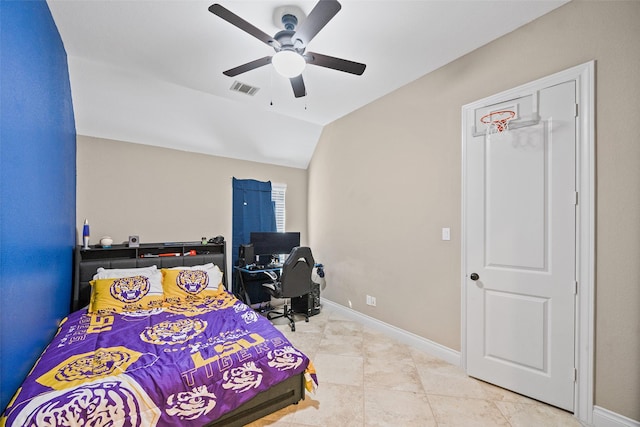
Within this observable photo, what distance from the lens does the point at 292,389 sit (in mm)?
1983

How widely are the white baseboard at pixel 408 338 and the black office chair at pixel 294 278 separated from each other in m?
0.73

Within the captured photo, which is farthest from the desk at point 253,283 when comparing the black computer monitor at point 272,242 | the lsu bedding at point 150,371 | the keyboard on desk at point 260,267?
the lsu bedding at point 150,371

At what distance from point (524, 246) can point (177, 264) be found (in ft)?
12.3

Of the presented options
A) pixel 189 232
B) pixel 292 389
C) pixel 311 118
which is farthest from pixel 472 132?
pixel 189 232

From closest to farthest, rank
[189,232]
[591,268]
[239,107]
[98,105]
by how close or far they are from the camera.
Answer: [591,268] < [98,105] < [239,107] < [189,232]

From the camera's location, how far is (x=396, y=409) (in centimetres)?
199

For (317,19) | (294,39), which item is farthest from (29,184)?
(317,19)

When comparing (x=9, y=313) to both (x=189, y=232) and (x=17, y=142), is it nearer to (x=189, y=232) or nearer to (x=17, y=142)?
(x=17, y=142)

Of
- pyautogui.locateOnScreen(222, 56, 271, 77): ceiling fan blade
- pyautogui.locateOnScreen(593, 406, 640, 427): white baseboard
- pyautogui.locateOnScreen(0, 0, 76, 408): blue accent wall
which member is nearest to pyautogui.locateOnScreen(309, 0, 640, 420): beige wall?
pyautogui.locateOnScreen(593, 406, 640, 427): white baseboard

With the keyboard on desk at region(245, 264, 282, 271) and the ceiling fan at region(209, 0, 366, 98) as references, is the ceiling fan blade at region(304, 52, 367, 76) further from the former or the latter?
the keyboard on desk at region(245, 264, 282, 271)

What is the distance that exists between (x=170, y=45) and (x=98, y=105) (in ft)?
4.38

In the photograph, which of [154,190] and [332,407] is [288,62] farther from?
[154,190]

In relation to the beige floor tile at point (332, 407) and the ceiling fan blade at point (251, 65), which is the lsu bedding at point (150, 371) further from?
the ceiling fan blade at point (251, 65)

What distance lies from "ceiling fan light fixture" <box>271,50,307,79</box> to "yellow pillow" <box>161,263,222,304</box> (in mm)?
2437
